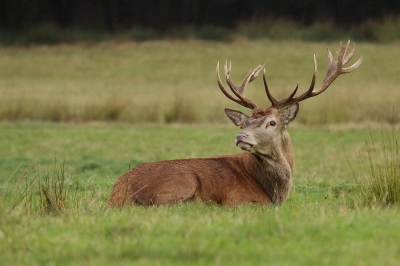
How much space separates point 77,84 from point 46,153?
48.9 feet

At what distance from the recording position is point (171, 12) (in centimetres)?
4384

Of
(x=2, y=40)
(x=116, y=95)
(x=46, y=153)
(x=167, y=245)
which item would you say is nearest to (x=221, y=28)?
(x=2, y=40)

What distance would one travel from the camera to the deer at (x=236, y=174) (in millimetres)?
9242

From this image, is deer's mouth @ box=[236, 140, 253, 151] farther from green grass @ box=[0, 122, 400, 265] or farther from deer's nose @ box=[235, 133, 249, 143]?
green grass @ box=[0, 122, 400, 265]

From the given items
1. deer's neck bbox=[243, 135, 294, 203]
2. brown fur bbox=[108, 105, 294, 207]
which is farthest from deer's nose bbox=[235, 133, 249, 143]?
deer's neck bbox=[243, 135, 294, 203]

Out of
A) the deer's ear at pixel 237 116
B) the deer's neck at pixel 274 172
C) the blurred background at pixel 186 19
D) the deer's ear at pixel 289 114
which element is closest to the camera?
the deer's neck at pixel 274 172

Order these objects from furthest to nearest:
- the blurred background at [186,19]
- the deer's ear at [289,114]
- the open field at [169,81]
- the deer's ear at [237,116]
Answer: the blurred background at [186,19] < the open field at [169,81] < the deer's ear at [237,116] < the deer's ear at [289,114]

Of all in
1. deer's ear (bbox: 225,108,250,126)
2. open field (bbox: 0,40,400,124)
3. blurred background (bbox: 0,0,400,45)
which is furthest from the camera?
blurred background (bbox: 0,0,400,45)

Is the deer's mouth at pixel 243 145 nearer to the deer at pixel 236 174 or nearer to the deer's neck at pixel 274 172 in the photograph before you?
the deer at pixel 236 174

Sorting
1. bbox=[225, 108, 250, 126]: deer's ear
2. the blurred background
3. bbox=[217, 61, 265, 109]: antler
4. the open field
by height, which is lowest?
the open field

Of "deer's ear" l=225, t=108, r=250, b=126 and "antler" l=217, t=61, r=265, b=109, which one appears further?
"antler" l=217, t=61, r=265, b=109

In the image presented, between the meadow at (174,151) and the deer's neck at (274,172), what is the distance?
30 cm

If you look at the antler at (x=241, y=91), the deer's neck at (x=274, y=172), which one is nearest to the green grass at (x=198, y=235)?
the deer's neck at (x=274, y=172)

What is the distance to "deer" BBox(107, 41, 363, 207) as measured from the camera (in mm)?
9242
